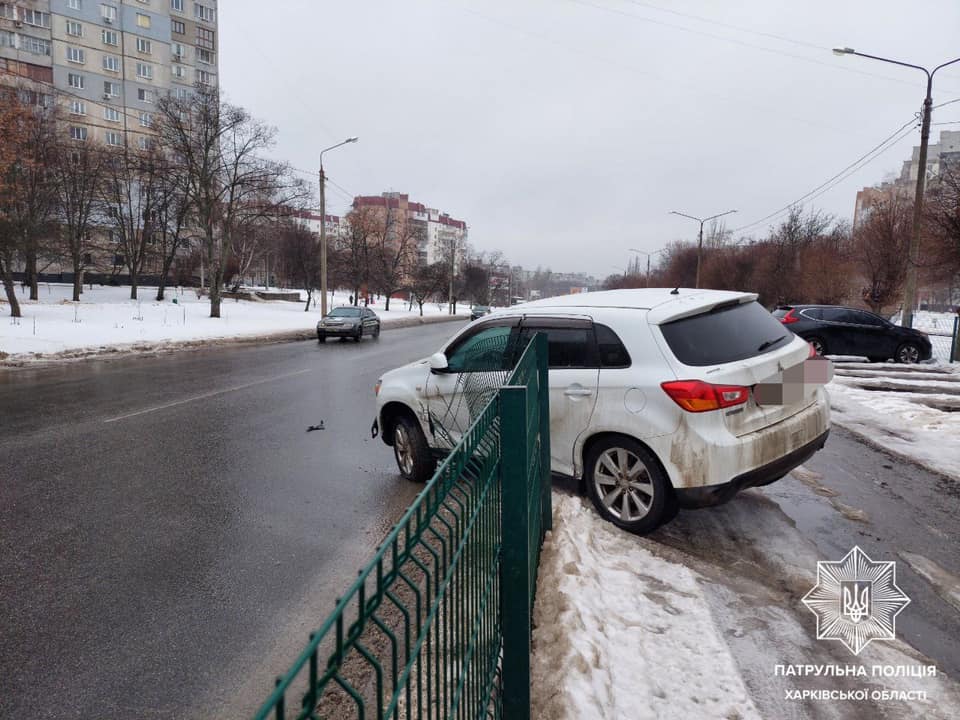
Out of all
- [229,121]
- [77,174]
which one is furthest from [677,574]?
[77,174]

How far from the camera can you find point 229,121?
33625mm

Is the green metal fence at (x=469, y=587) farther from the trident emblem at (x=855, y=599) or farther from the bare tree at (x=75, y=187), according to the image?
the bare tree at (x=75, y=187)

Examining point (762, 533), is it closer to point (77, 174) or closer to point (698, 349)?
point (698, 349)

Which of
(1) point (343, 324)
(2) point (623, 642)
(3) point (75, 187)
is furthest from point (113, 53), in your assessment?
(2) point (623, 642)

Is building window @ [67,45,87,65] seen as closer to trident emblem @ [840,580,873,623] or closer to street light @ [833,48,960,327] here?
street light @ [833,48,960,327]

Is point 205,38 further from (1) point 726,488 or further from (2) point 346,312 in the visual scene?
(1) point 726,488

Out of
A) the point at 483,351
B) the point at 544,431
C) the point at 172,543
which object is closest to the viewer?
the point at 544,431

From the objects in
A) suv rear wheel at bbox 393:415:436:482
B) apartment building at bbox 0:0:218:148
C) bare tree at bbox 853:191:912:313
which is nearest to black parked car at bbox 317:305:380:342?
suv rear wheel at bbox 393:415:436:482

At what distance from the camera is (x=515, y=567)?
226 centimetres

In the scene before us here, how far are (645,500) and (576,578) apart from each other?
1144 millimetres

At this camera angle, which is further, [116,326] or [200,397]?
[116,326]

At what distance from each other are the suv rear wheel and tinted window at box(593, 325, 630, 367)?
2083mm

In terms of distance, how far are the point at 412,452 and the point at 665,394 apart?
2746mm

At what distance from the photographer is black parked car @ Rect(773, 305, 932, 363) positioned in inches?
665
